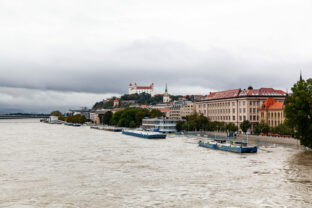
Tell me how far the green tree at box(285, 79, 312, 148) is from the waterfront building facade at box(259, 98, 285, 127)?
1567 inches

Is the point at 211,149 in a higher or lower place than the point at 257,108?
lower

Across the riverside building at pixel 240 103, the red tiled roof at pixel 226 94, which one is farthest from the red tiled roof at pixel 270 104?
the red tiled roof at pixel 226 94

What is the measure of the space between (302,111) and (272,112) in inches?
1925

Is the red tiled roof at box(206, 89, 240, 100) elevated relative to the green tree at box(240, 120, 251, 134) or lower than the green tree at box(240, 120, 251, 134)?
elevated

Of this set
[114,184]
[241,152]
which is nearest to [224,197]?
[114,184]

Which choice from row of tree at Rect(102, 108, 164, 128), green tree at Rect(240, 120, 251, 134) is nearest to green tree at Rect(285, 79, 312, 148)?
green tree at Rect(240, 120, 251, 134)

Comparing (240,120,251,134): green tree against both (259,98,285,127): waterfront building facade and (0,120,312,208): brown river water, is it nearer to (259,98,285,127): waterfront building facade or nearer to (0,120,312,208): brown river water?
(259,98,285,127): waterfront building facade

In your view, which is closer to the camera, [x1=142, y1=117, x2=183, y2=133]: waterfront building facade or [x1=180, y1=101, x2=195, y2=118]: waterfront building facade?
[x1=142, y1=117, x2=183, y2=133]: waterfront building facade

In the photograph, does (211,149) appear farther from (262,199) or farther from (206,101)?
(206,101)

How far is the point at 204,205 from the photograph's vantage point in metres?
25.7

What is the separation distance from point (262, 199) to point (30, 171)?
2510 cm

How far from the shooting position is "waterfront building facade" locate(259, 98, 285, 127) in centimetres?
10194

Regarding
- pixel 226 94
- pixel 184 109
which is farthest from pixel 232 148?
pixel 184 109

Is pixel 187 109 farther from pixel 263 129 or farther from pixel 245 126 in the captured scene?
pixel 263 129
